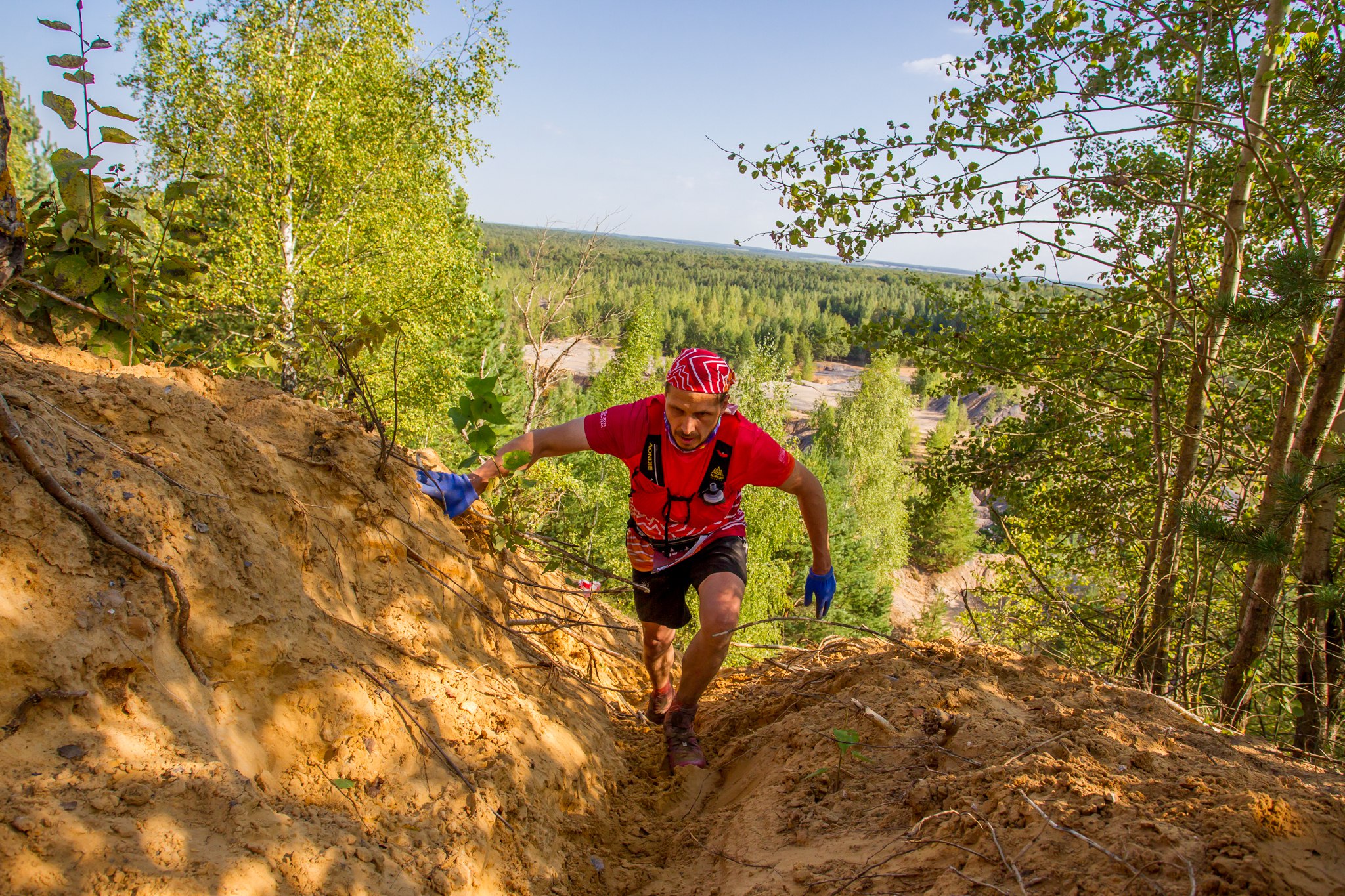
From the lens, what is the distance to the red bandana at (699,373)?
281 centimetres

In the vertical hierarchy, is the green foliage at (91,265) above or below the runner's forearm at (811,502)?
above

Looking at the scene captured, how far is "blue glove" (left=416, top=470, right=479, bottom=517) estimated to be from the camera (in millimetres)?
3238

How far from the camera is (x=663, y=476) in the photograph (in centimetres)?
305

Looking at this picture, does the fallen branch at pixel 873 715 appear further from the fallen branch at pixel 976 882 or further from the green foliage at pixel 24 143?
the green foliage at pixel 24 143

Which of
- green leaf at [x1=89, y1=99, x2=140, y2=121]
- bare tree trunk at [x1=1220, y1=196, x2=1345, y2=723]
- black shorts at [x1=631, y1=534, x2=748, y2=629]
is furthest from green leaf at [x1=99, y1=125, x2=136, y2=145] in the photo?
bare tree trunk at [x1=1220, y1=196, x2=1345, y2=723]

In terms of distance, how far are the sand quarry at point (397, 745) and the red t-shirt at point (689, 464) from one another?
792 mm

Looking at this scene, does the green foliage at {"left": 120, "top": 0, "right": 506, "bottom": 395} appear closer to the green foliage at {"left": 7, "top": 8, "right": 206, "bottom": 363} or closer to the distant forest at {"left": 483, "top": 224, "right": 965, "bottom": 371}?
the distant forest at {"left": 483, "top": 224, "right": 965, "bottom": 371}

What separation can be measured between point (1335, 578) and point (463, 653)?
493 centimetres

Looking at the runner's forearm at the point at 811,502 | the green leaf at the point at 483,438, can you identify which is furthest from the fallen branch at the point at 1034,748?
the green leaf at the point at 483,438

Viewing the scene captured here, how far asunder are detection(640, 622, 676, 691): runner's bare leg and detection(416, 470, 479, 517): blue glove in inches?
38.5

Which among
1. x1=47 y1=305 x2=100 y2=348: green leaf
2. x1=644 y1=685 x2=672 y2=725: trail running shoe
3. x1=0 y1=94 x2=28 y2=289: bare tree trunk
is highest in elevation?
x1=0 y1=94 x2=28 y2=289: bare tree trunk

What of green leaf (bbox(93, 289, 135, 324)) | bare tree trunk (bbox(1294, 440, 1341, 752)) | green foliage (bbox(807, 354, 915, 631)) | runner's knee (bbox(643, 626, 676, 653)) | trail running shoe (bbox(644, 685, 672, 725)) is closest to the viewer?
green leaf (bbox(93, 289, 135, 324))

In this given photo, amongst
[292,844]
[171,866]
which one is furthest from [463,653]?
[171,866]

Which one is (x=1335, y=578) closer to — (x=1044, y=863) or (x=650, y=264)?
(x=1044, y=863)
